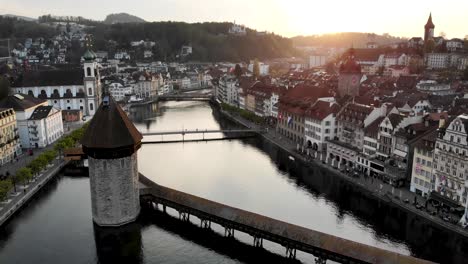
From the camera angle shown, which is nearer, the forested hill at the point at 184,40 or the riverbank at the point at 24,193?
the riverbank at the point at 24,193

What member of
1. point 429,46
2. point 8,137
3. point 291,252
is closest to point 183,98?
point 8,137

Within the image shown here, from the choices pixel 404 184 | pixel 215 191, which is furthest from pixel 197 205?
pixel 404 184

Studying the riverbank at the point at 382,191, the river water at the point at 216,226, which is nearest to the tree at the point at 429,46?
the riverbank at the point at 382,191

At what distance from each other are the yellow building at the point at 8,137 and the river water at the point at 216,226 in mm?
7870

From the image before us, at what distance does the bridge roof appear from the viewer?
32731 millimetres

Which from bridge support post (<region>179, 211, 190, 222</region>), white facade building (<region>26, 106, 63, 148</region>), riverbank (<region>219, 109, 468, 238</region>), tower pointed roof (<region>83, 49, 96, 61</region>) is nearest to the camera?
riverbank (<region>219, 109, 468, 238</region>)

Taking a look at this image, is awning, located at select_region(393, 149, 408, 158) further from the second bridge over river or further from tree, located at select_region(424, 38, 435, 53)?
tree, located at select_region(424, 38, 435, 53)

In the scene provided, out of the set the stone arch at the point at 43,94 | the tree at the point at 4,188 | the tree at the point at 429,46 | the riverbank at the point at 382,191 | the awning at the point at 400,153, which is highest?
the tree at the point at 429,46

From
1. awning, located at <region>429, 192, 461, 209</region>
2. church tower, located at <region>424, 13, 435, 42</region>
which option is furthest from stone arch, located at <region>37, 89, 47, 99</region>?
church tower, located at <region>424, 13, 435, 42</region>

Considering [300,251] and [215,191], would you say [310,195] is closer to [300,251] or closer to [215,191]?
[215,191]

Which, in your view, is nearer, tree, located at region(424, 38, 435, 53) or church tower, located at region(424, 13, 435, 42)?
tree, located at region(424, 38, 435, 53)

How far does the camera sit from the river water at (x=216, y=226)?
30.4 metres

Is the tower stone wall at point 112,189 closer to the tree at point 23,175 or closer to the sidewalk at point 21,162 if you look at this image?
the tree at point 23,175

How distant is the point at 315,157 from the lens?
174 feet
